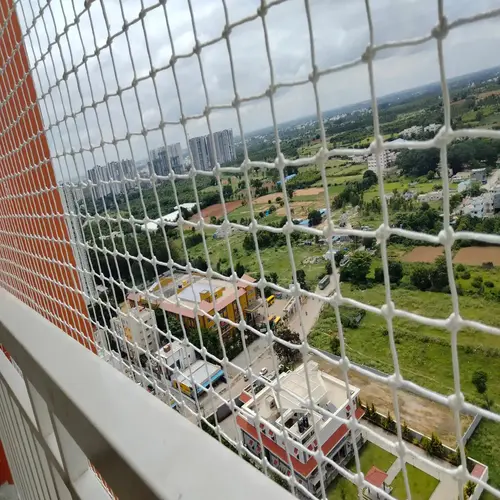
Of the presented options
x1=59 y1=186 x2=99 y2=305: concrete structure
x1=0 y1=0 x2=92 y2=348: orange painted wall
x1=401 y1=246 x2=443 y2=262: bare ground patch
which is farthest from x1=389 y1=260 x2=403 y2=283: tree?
x1=0 y1=0 x2=92 y2=348: orange painted wall

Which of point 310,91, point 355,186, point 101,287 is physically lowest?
point 101,287

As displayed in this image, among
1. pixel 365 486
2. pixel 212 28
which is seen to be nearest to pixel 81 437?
pixel 365 486

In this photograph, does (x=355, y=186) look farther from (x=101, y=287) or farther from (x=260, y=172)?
(x=101, y=287)

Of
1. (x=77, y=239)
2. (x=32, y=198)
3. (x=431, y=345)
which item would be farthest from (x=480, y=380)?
(x=32, y=198)

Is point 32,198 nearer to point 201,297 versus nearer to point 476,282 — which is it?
→ point 201,297

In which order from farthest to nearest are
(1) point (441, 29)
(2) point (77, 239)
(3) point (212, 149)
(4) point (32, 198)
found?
(4) point (32, 198)
(2) point (77, 239)
(3) point (212, 149)
(1) point (441, 29)

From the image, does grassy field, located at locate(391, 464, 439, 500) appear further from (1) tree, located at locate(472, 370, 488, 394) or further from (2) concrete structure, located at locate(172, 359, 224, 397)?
(2) concrete structure, located at locate(172, 359, 224, 397)
